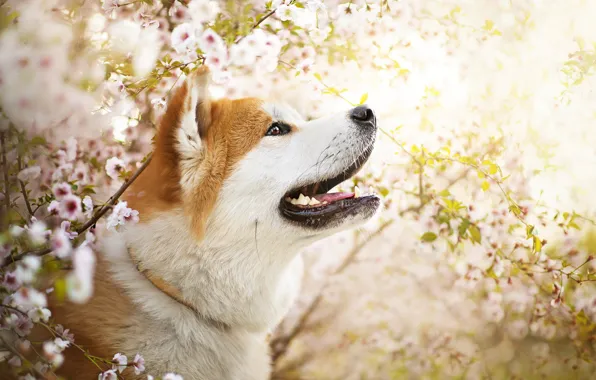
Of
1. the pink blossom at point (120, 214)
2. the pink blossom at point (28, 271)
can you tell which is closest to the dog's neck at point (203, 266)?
the pink blossom at point (120, 214)

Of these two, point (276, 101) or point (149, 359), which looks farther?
point (276, 101)

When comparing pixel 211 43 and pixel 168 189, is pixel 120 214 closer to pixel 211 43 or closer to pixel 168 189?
pixel 168 189

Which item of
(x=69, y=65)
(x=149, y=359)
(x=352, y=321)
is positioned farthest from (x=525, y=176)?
(x=69, y=65)

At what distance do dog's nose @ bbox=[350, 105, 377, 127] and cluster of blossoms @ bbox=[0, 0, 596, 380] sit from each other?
1.17 feet

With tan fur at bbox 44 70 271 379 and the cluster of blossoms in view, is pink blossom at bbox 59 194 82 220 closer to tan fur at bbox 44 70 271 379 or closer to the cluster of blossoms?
the cluster of blossoms

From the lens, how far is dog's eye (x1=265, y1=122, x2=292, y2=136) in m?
2.03

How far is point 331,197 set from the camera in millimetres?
2043

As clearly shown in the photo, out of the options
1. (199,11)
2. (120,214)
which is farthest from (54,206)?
(199,11)

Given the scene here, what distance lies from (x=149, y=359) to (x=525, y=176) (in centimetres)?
267

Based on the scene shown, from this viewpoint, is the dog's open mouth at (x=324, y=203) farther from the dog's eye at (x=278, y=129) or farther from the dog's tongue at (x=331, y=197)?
the dog's eye at (x=278, y=129)

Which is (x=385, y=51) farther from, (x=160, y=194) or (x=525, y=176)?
(x=160, y=194)

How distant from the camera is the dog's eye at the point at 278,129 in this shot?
A: 203cm

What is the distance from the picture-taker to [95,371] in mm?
1697

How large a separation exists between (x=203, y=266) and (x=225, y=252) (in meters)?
0.09
